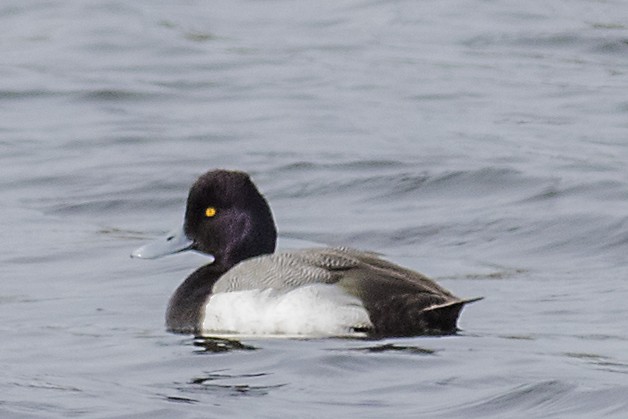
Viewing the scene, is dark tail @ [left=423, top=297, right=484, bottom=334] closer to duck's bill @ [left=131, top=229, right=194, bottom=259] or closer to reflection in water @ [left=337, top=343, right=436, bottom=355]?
reflection in water @ [left=337, top=343, right=436, bottom=355]

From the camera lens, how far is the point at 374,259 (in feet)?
28.0

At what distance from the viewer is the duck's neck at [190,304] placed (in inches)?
341

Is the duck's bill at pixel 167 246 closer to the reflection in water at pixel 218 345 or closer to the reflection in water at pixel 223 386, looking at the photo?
the reflection in water at pixel 218 345

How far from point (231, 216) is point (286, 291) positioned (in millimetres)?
781

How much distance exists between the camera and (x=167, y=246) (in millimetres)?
9312

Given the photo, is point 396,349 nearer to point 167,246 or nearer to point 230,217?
point 230,217

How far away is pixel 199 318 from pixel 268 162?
17.7 feet

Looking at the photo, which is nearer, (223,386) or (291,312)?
(223,386)

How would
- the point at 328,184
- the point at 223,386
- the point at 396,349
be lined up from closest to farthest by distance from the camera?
the point at 223,386 < the point at 396,349 < the point at 328,184

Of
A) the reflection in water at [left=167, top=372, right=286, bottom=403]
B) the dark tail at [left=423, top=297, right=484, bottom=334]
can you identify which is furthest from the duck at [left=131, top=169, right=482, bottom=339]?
the reflection in water at [left=167, top=372, right=286, bottom=403]

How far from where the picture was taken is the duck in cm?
822

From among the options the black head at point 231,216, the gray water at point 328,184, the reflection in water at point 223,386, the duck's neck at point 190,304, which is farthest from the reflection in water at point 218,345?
the black head at point 231,216

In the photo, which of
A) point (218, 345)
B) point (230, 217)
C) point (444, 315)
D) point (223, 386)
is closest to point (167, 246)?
point (230, 217)

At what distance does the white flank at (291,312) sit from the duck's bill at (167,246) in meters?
0.75
